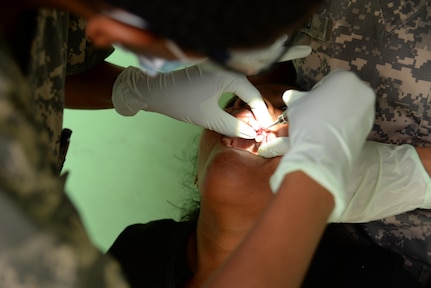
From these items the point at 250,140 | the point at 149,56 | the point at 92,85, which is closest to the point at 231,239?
the point at 250,140

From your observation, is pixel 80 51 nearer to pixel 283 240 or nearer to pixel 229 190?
pixel 229 190

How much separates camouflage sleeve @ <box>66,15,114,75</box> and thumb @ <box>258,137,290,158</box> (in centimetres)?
43

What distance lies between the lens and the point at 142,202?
2078 mm

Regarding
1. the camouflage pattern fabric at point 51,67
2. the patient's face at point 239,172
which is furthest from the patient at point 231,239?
the camouflage pattern fabric at point 51,67

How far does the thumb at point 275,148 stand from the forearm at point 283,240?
387mm

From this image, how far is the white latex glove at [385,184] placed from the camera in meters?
1.26

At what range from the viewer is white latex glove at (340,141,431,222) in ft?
4.15

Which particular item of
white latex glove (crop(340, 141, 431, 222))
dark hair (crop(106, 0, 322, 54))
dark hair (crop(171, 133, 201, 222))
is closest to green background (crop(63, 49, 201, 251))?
dark hair (crop(171, 133, 201, 222))

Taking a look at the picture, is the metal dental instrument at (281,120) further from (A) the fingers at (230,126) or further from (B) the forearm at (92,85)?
(B) the forearm at (92,85)

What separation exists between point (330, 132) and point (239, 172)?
40cm

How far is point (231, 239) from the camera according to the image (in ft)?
4.50

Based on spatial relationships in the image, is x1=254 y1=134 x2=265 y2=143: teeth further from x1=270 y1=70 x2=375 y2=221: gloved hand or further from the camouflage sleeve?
the camouflage sleeve

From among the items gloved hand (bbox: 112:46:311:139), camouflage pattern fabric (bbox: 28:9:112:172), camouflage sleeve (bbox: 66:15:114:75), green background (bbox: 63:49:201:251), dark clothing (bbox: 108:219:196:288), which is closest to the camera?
camouflage pattern fabric (bbox: 28:9:112:172)

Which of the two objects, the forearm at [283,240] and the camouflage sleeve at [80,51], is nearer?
the forearm at [283,240]
